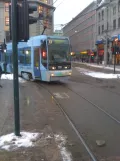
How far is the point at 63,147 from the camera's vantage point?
246 inches

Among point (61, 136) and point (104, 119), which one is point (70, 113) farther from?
point (61, 136)

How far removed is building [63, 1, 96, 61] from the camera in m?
86.9

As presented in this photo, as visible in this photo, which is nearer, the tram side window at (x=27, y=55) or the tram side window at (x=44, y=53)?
the tram side window at (x=44, y=53)

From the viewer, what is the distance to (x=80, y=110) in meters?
10.7

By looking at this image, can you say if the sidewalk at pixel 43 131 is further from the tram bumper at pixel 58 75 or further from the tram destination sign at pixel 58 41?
the tram destination sign at pixel 58 41

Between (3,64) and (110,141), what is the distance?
86.8 feet

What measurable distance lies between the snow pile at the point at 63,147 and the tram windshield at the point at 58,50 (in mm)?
12591

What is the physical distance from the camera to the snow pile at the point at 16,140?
626cm

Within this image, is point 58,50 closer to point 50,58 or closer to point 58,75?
point 50,58

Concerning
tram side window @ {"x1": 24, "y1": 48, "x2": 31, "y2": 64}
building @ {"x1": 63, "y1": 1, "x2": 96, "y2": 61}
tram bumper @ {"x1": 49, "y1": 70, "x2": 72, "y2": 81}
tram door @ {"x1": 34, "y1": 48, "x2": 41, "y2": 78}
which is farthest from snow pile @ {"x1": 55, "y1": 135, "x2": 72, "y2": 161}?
building @ {"x1": 63, "y1": 1, "x2": 96, "y2": 61}

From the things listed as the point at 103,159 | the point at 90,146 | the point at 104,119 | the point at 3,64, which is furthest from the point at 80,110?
the point at 3,64

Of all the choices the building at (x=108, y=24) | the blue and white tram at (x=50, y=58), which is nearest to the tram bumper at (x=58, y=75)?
the blue and white tram at (x=50, y=58)

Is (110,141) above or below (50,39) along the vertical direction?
below

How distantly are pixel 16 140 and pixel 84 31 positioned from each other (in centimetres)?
9542
